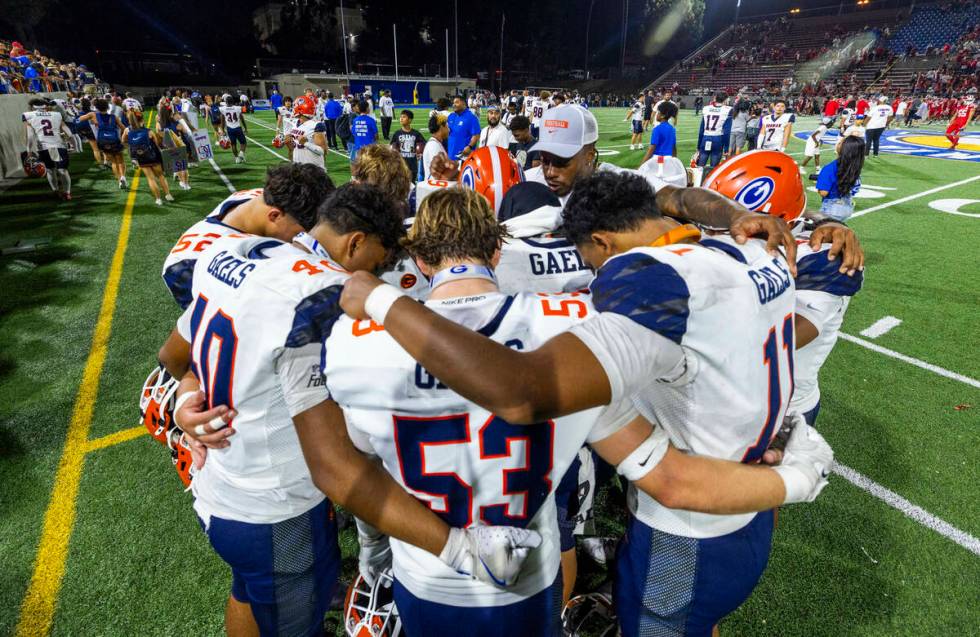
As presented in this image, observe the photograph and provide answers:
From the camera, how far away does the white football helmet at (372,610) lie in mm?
2643

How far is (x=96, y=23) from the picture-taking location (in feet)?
174

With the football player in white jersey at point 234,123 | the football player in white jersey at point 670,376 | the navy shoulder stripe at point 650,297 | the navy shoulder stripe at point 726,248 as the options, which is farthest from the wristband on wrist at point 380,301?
the football player in white jersey at point 234,123

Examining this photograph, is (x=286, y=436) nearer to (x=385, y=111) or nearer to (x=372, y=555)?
(x=372, y=555)

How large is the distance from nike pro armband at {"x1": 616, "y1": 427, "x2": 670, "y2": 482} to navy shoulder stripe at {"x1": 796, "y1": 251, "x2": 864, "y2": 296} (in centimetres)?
143

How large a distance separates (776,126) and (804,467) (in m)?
17.0

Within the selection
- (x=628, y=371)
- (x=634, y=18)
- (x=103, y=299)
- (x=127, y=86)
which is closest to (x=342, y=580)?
(x=628, y=371)

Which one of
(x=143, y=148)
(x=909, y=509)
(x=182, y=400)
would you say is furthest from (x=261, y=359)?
(x=143, y=148)

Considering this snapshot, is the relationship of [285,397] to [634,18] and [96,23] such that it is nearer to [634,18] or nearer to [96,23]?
[96,23]

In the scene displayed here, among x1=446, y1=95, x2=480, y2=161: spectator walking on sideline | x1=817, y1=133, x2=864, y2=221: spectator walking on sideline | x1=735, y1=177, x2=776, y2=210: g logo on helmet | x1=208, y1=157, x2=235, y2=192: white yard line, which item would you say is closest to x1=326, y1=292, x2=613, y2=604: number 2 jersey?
x1=735, y1=177, x2=776, y2=210: g logo on helmet

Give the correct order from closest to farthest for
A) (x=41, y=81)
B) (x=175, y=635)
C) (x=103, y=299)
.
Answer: (x=175, y=635), (x=103, y=299), (x=41, y=81)

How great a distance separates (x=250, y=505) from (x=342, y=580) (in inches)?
59.9

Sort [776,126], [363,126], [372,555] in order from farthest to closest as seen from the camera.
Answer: [776,126]
[363,126]
[372,555]

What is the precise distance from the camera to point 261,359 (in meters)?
1.78

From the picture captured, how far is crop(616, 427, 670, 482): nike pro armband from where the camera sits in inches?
63.2
